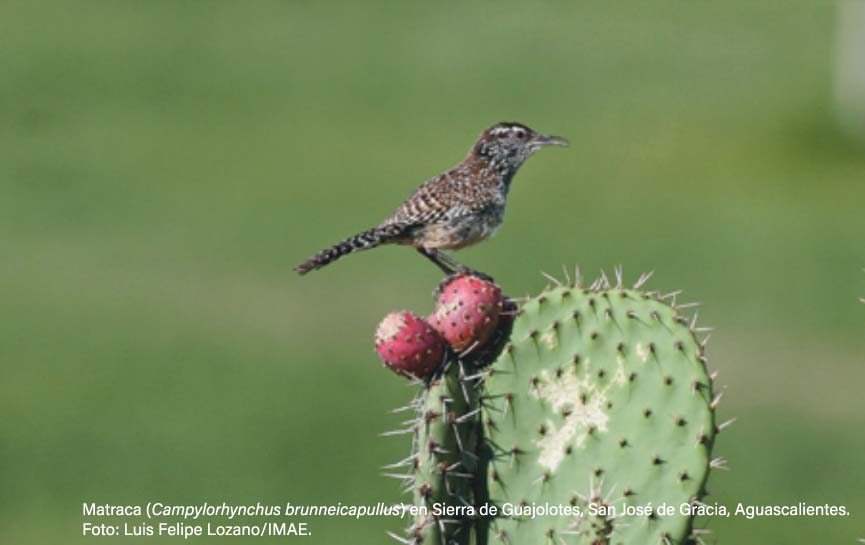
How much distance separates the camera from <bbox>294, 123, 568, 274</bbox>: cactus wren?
6.82m

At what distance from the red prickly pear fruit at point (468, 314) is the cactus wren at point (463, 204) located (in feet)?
4.33

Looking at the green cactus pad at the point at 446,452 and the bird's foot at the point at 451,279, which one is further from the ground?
the bird's foot at the point at 451,279

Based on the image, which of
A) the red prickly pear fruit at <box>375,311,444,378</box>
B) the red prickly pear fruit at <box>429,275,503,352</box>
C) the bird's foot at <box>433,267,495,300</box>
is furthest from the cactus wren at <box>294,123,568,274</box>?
the red prickly pear fruit at <box>375,311,444,378</box>

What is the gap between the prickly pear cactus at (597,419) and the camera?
17.1 ft

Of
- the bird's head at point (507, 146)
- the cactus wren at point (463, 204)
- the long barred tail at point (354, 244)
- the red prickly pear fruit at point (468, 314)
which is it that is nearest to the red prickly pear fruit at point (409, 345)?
the red prickly pear fruit at point (468, 314)

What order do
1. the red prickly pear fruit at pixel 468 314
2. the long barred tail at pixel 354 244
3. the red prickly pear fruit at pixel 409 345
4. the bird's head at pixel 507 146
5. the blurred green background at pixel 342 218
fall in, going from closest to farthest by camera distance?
the red prickly pear fruit at pixel 409 345 → the red prickly pear fruit at pixel 468 314 → the long barred tail at pixel 354 244 → the bird's head at pixel 507 146 → the blurred green background at pixel 342 218

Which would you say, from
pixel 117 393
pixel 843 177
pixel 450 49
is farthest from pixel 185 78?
pixel 117 393

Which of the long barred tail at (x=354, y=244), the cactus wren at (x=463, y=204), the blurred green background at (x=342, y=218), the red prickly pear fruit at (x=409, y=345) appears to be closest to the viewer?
the red prickly pear fruit at (x=409, y=345)

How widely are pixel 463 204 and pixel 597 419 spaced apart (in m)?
1.71

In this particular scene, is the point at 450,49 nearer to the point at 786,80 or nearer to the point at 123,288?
the point at 786,80

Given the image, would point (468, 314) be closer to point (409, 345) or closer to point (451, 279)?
point (409, 345)

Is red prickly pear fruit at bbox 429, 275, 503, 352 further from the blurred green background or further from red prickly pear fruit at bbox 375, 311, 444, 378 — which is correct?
the blurred green background

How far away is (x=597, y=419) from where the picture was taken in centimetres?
532

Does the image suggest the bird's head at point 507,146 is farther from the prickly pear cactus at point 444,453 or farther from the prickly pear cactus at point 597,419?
the prickly pear cactus at point 444,453
